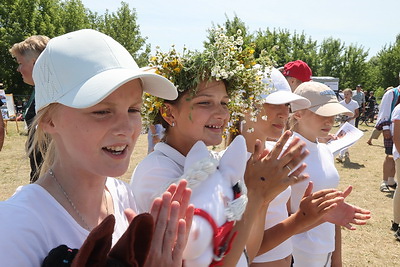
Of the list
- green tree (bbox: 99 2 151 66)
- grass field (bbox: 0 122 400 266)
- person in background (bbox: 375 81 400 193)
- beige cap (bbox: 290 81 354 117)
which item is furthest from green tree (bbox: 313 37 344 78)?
beige cap (bbox: 290 81 354 117)

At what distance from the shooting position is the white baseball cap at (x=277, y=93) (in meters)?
2.37

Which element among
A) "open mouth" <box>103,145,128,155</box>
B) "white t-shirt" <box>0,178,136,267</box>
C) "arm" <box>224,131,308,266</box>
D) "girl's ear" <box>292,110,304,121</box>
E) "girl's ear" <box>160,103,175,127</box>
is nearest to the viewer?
"white t-shirt" <box>0,178,136,267</box>

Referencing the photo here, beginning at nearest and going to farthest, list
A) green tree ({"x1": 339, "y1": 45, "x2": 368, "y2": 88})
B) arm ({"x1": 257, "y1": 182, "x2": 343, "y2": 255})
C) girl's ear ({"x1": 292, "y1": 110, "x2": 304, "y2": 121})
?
1. arm ({"x1": 257, "y1": 182, "x2": 343, "y2": 255})
2. girl's ear ({"x1": 292, "y1": 110, "x2": 304, "y2": 121})
3. green tree ({"x1": 339, "y1": 45, "x2": 368, "y2": 88})

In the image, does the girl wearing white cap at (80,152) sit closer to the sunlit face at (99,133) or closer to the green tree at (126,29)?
the sunlit face at (99,133)

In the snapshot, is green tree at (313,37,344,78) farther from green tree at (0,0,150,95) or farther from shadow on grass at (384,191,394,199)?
shadow on grass at (384,191,394,199)

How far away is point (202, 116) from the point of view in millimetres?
1779

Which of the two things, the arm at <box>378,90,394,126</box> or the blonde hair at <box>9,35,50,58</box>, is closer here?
the blonde hair at <box>9,35,50,58</box>

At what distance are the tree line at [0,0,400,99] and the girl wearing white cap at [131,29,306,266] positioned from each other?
17636 mm

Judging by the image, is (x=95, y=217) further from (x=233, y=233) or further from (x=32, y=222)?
(x=233, y=233)

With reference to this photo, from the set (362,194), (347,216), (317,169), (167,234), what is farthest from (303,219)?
(362,194)

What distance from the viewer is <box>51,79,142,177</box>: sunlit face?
1.07 metres

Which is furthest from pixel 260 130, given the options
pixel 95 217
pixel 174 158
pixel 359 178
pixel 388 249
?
pixel 359 178

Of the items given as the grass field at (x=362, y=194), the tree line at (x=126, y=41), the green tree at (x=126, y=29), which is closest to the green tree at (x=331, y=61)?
the tree line at (x=126, y=41)

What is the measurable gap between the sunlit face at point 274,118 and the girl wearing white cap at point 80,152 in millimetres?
1345
